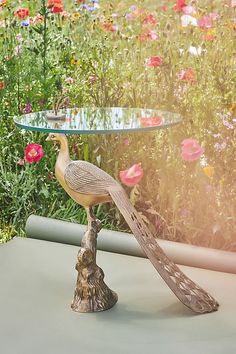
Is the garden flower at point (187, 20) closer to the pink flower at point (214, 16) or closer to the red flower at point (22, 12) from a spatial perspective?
the pink flower at point (214, 16)

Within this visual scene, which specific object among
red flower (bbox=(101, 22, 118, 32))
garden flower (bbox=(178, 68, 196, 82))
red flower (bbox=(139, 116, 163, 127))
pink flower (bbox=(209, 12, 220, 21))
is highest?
pink flower (bbox=(209, 12, 220, 21))

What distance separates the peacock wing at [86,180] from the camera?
263cm

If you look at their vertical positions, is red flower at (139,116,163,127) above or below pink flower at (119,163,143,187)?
above

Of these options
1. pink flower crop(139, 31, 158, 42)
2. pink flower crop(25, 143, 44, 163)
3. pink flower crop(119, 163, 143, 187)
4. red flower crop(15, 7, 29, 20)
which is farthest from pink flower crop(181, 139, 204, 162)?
red flower crop(15, 7, 29, 20)

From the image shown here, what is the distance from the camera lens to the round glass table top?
8.18 ft

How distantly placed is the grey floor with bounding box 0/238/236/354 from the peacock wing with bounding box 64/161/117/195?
458mm

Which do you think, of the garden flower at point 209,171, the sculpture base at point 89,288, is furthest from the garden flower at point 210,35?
the sculpture base at point 89,288

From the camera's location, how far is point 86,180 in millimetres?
2639

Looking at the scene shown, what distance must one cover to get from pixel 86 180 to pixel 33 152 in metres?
1.08

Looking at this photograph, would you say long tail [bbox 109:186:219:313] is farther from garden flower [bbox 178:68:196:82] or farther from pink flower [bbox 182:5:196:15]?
pink flower [bbox 182:5:196:15]

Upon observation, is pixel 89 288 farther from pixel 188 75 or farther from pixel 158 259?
pixel 188 75

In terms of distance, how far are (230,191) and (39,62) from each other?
1.15 meters

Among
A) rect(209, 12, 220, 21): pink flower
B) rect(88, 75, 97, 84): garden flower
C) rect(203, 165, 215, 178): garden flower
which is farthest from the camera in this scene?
rect(88, 75, 97, 84): garden flower

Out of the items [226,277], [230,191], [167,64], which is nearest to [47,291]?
[226,277]
